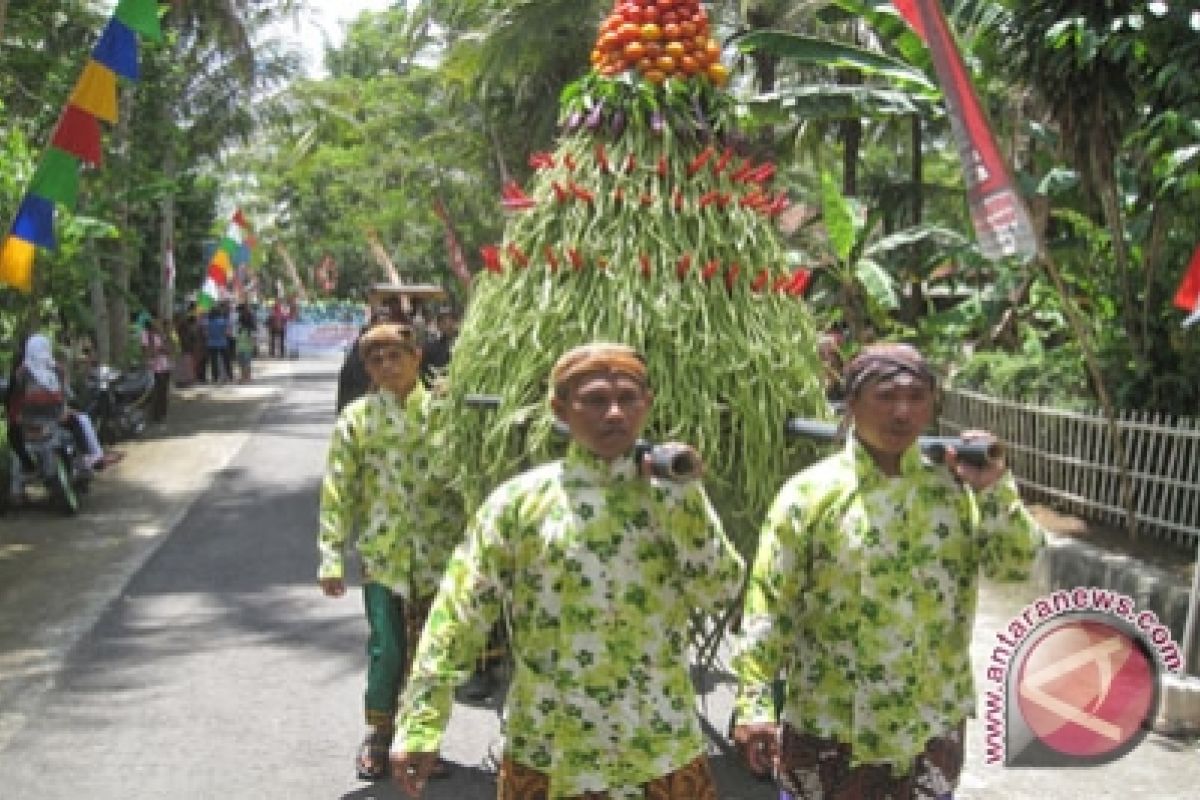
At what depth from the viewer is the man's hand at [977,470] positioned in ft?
8.75

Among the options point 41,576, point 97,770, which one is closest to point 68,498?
point 41,576

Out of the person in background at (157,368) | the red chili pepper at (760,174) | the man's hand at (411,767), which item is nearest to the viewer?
the man's hand at (411,767)

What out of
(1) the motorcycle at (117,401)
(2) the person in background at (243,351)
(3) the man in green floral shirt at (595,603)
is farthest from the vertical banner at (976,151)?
(2) the person in background at (243,351)

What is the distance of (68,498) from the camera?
33.8ft

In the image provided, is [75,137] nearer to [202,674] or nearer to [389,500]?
[202,674]

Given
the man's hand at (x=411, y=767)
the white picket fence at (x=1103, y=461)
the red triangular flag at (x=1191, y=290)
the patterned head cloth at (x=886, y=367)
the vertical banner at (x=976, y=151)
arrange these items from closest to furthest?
1. the man's hand at (x=411, y=767)
2. the patterned head cloth at (x=886, y=367)
3. the red triangular flag at (x=1191, y=290)
4. the vertical banner at (x=976, y=151)
5. the white picket fence at (x=1103, y=461)

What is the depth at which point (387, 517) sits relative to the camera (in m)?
4.64

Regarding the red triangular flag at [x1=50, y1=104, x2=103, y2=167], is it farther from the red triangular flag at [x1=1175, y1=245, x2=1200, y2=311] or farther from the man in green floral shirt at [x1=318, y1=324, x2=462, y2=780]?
the red triangular flag at [x1=1175, y1=245, x2=1200, y2=311]

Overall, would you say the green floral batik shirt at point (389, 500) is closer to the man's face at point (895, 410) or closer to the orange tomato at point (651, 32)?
the orange tomato at point (651, 32)

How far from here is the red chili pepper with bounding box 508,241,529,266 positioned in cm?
431

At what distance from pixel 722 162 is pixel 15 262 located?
5.93 m

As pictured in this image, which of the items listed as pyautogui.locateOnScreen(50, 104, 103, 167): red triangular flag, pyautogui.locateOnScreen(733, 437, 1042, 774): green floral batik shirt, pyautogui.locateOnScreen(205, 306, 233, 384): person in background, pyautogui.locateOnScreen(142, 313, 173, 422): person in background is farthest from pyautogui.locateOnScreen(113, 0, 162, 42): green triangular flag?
pyautogui.locateOnScreen(205, 306, 233, 384): person in background

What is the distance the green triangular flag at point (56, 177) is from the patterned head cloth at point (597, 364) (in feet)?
22.9

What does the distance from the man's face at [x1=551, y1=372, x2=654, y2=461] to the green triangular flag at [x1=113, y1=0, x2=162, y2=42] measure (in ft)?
23.2
